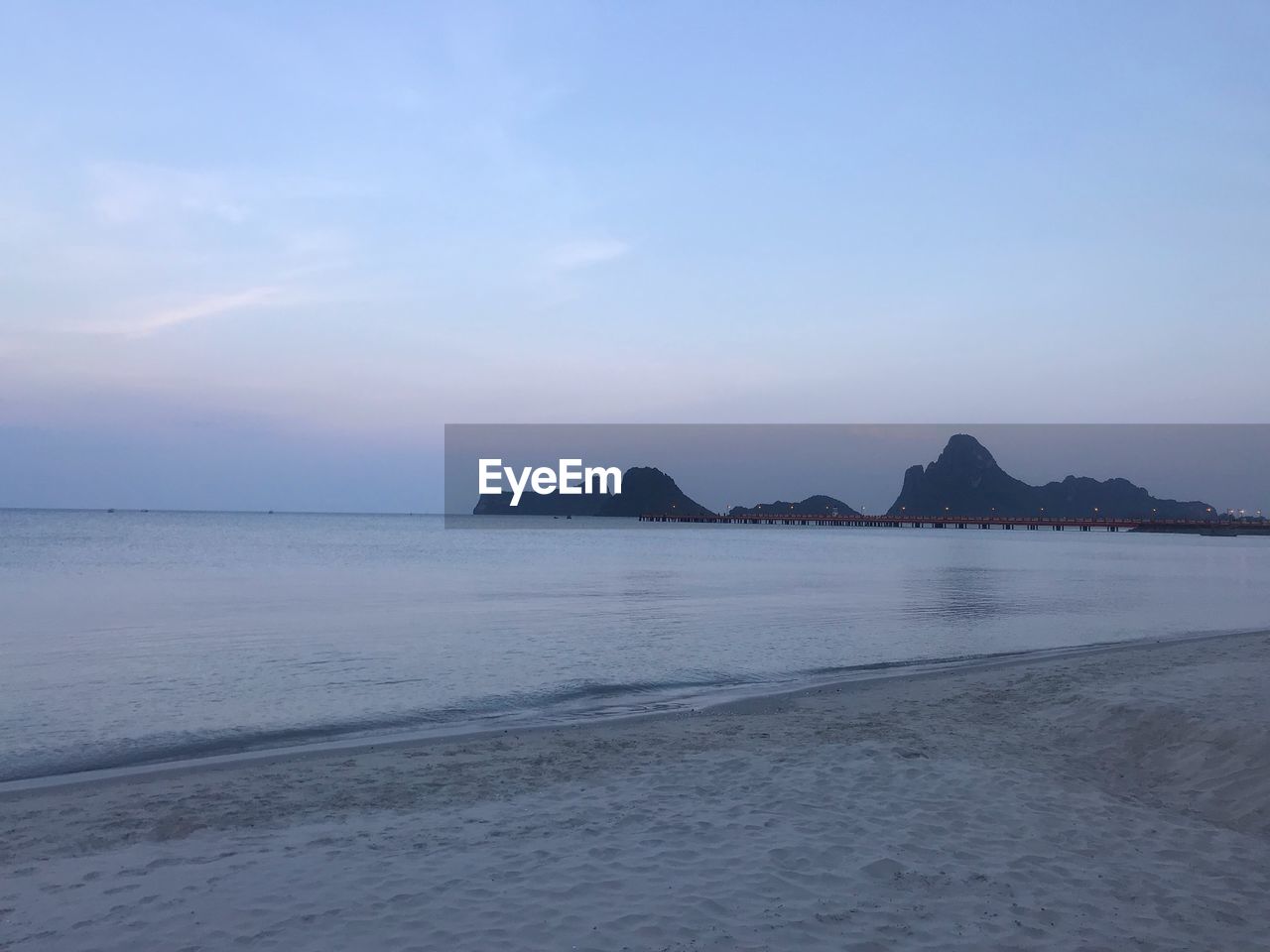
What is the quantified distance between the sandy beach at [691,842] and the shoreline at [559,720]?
40 cm

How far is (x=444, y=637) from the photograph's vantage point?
23234 millimetres

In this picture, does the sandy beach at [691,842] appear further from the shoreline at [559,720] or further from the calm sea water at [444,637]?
the calm sea water at [444,637]

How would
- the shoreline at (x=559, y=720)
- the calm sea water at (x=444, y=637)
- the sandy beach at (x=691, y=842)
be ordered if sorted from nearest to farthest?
the sandy beach at (x=691, y=842) < the shoreline at (x=559, y=720) < the calm sea water at (x=444, y=637)

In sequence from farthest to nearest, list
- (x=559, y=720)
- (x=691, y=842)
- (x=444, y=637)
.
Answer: (x=444, y=637) < (x=559, y=720) < (x=691, y=842)

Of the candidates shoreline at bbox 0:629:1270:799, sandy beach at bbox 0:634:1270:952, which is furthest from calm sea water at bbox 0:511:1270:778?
sandy beach at bbox 0:634:1270:952

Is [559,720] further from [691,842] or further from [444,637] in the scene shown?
[444,637]

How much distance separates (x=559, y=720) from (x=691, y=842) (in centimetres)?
638

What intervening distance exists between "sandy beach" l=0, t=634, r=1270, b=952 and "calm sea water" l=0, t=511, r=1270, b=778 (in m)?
3.10

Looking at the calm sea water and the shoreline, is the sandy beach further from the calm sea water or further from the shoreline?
the calm sea water

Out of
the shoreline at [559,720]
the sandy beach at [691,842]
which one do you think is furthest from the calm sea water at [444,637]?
the sandy beach at [691,842]

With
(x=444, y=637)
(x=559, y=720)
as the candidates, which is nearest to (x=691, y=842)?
(x=559, y=720)

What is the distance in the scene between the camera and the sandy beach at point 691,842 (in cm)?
612

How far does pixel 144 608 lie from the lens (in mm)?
29312

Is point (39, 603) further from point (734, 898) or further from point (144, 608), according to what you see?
point (734, 898)
